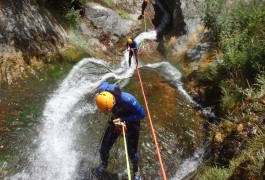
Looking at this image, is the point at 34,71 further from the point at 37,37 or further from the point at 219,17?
the point at 219,17

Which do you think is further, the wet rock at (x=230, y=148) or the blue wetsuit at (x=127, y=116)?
the wet rock at (x=230, y=148)

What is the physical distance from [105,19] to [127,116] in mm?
8366

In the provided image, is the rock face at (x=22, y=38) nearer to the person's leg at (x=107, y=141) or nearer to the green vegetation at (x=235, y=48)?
the person's leg at (x=107, y=141)

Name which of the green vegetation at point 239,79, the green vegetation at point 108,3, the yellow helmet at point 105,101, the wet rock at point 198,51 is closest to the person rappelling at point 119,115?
the yellow helmet at point 105,101

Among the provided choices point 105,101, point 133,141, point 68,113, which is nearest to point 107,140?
point 133,141

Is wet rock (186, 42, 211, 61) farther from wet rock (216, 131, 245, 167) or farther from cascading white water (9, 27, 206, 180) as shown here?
wet rock (216, 131, 245, 167)

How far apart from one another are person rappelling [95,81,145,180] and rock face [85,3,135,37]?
7.83 metres

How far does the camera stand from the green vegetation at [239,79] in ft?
16.9

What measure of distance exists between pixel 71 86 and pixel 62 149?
285 cm

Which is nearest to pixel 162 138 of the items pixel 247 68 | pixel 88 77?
pixel 247 68

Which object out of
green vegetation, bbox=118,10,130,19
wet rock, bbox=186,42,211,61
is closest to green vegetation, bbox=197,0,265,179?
wet rock, bbox=186,42,211,61

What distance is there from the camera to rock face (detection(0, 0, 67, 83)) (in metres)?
8.54

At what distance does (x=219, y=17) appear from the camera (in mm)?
10430

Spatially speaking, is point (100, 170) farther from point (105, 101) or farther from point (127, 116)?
point (105, 101)
